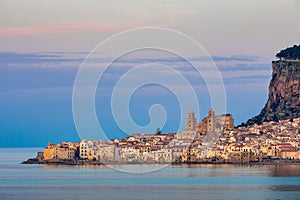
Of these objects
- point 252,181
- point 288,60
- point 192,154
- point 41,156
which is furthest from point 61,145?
point 252,181

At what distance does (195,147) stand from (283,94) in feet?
57.5

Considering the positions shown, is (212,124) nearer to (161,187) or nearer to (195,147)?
(195,147)

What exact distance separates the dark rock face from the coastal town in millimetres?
5860

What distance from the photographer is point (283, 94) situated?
111 meters

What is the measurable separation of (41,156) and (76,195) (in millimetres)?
51855

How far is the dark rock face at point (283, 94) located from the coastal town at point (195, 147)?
5860 millimetres

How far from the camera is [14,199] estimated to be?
4897cm

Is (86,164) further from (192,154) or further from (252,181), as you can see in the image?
(252,181)

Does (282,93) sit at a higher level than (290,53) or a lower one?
lower

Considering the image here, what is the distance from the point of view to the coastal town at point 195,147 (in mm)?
93750

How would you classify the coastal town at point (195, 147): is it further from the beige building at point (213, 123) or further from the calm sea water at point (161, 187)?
the calm sea water at point (161, 187)

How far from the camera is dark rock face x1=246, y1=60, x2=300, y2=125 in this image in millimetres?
108625

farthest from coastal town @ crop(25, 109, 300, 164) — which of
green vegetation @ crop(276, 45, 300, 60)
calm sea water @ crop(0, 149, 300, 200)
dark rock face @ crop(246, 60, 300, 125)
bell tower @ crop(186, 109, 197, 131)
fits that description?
calm sea water @ crop(0, 149, 300, 200)

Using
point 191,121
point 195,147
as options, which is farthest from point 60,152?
point 191,121
